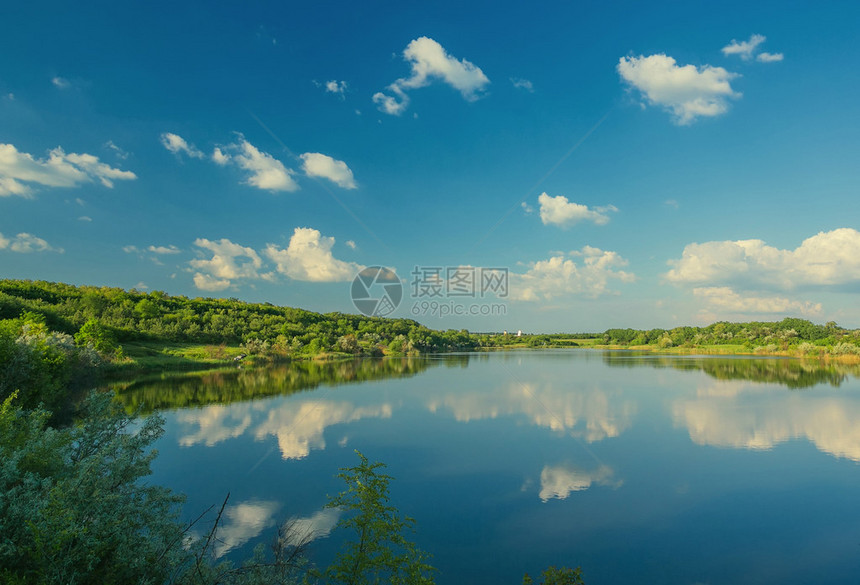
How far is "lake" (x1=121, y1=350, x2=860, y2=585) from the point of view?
10.5 m

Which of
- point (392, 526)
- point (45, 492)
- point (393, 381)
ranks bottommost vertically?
point (393, 381)

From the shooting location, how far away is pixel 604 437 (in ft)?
73.4

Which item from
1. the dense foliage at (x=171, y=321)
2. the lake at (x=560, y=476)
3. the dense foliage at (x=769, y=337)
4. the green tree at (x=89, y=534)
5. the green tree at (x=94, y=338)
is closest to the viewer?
the green tree at (x=89, y=534)

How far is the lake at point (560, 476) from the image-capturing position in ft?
34.5

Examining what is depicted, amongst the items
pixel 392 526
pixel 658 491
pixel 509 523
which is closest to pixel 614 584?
pixel 509 523

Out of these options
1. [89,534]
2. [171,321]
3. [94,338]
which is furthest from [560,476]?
[171,321]

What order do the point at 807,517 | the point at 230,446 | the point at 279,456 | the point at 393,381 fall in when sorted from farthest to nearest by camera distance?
the point at 393,381 → the point at 230,446 → the point at 279,456 → the point at 807,517

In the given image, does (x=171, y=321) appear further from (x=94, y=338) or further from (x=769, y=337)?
(x=769, y=337)

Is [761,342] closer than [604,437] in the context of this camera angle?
No

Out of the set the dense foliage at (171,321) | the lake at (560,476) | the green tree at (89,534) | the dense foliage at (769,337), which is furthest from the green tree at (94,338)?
the dense foliage at (769,337)

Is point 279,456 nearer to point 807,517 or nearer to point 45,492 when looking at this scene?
point 45,492

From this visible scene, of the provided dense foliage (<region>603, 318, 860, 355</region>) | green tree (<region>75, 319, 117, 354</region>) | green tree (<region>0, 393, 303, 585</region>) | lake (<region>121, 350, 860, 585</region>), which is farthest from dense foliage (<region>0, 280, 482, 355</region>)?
dense foliage (<region>603, 318, 860, 355</region>)

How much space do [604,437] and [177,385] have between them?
3946 cm

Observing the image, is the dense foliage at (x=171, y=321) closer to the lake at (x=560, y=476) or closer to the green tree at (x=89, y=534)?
the lake at (x=560, y=476)
